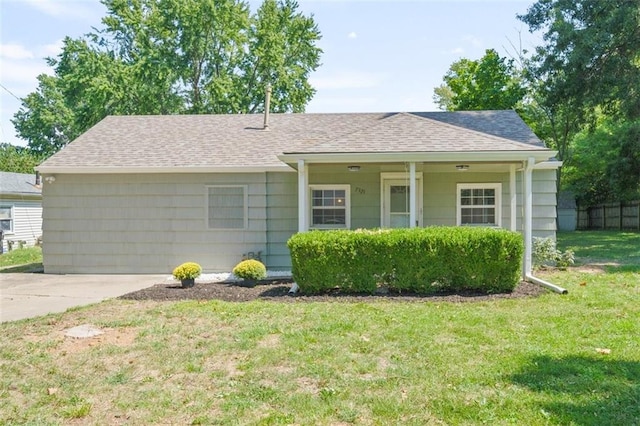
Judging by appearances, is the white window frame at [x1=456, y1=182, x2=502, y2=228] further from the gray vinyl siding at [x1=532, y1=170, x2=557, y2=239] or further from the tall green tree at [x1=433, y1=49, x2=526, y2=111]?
the tall green tree at [x1=433, y1=49, x2=526, y2=111]

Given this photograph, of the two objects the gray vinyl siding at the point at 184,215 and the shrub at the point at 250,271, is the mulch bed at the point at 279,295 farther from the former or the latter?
the gray vinyl siding at the point at 184,215

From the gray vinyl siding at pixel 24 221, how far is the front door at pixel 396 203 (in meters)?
16.6

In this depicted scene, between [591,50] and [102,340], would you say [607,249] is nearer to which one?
[591,50]

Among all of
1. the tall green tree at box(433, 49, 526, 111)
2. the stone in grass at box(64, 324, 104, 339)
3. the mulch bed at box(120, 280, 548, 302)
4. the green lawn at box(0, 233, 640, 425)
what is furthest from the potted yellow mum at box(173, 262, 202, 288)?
the tall green tree at box(433, 49, 526, 111)

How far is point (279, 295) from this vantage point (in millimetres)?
7855

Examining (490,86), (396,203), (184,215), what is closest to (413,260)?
(396,203)

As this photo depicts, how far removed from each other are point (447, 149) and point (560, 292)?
3.08 m

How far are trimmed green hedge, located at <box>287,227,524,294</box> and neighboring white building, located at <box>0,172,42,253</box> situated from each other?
16.6m

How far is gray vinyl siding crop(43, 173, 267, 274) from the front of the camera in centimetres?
1080

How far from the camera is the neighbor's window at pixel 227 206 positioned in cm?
1080

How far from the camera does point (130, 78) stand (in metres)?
22.8

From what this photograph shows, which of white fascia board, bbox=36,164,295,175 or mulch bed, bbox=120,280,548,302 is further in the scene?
white fascia board, bbox=36,164,295,175

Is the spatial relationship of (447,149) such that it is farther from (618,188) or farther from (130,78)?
(130,78)

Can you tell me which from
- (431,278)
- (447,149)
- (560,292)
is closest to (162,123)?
(447,149)
